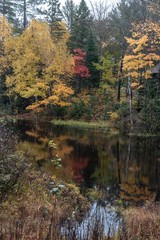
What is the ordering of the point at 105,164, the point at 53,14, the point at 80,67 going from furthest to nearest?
the point at 53,14 < the point at 80,67 < the point at 105,164

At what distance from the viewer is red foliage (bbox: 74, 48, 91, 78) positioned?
30250mm

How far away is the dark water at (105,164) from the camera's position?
9047mm

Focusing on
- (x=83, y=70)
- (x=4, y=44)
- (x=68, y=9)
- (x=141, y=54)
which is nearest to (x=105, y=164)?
(x=141, y=54)

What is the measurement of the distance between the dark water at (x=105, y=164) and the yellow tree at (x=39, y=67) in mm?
7924

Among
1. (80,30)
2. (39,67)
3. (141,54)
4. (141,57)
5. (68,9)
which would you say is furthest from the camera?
(68,9)

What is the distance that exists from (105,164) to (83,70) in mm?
18512

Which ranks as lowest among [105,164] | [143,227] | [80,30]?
[105,164]

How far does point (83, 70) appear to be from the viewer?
30.3 meters

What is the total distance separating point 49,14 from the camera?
127 ft

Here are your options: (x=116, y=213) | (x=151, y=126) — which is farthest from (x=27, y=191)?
(x=151, y=126)

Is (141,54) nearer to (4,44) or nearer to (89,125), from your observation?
(89,125)

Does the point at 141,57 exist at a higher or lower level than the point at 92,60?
lower

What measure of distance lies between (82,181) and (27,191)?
116 inches

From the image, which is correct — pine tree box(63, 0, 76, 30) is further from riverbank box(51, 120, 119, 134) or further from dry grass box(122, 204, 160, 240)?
dry grass box(122, 204, 160, 240)
